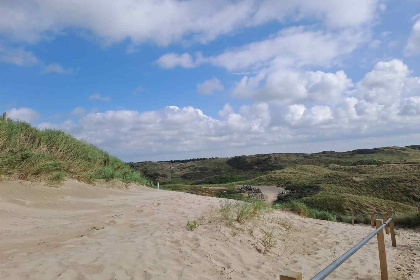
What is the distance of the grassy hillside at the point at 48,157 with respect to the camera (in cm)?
963

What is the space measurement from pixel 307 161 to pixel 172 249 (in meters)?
81.4

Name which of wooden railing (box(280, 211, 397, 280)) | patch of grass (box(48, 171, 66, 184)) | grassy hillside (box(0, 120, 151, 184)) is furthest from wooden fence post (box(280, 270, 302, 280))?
patch of grass (box(48, 171, 66, 184))

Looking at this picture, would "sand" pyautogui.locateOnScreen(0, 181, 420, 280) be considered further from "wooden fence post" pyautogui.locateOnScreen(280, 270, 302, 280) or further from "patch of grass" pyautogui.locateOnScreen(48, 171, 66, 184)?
"wooden fence post" pyautogui.locateOnScreen(280, 270, 302, 280)

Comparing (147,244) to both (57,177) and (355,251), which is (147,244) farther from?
(57,177)

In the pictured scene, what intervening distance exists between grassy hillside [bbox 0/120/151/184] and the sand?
24.3 inches

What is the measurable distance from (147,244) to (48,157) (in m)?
7.52

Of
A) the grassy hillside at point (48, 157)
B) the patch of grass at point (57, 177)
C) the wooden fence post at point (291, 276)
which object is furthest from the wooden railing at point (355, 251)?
the patch of grass at point (57, 177)

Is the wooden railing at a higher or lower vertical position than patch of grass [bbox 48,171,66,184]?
lower

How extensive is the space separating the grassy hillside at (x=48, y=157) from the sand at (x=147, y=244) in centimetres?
62

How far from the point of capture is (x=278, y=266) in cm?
593

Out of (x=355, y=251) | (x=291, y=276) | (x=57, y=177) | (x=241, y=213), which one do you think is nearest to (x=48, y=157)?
(x=57, y=177)

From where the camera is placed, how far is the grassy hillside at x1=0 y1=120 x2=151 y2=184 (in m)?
9.63

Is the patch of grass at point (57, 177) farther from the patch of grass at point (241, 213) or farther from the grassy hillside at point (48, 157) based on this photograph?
the patch of grass at point (241, 213)

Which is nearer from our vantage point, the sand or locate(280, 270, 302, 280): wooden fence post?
locate(280, 270, 302, 280): wooden fence post
